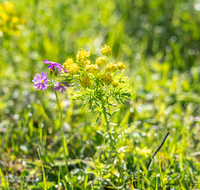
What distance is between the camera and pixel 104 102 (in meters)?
1.51

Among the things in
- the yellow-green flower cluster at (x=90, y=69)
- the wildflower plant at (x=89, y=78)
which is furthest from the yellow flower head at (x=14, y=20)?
the yellow-green flower cluster at (x=90, y=69)

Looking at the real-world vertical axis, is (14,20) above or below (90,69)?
above

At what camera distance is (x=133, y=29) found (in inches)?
144

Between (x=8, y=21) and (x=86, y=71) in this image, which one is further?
(x=8, y=21)

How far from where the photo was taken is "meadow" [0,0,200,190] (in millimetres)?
1684

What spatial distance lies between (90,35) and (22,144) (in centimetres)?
215

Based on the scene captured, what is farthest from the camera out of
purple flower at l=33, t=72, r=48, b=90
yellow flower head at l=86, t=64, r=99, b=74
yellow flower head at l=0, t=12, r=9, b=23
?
yellow flower head at l=0, t=12, r=9, b=23

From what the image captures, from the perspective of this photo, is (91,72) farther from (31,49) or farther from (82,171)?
(31,49)

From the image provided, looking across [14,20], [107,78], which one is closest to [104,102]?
[107,78]

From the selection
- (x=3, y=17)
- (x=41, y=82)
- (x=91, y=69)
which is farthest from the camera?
(x=3, y=17)

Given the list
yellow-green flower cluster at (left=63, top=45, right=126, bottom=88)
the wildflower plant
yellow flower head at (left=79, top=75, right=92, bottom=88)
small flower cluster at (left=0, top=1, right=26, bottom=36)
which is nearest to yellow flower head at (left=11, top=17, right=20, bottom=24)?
small flower cluster at (left=0, top=1, right=26, bottom=36)

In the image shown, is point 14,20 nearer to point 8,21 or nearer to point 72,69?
point 8,21

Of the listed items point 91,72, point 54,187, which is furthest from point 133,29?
point 54,187

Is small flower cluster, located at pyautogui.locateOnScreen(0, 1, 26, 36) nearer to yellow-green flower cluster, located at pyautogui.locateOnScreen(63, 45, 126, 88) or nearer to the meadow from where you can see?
the meadow
